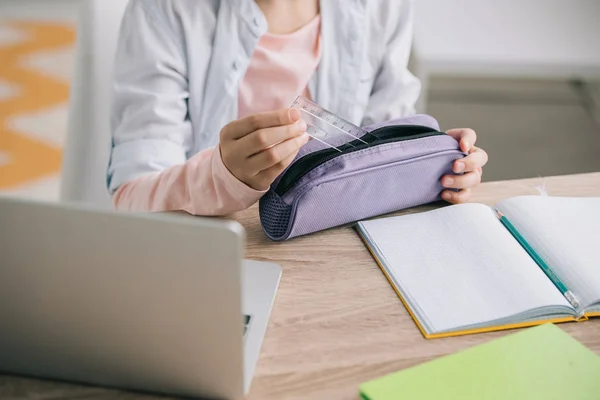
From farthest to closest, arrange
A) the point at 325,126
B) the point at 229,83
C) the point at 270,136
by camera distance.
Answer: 1. the point at 229,83
2. the point at 325,126
3. the point at 270,136

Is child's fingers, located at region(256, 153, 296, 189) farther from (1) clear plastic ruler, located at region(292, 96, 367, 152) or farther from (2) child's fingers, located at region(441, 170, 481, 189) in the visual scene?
(2) child's fingers, located at region(441, 170, 481, 189)

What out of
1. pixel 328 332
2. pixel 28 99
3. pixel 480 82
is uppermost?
pixel 328 332

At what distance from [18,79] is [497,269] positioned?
240 cm

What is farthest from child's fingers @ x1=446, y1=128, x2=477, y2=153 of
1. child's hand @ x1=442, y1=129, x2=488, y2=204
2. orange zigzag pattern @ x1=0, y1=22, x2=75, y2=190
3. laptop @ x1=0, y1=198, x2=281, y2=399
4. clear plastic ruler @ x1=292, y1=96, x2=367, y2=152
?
orange zigzag pattern @ x1=0, y1=22, x2=75, y2=190

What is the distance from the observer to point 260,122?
2.40 feet

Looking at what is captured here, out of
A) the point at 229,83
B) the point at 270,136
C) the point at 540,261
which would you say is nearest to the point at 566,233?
the point at 540,261

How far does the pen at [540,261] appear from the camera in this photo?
730 millimetres

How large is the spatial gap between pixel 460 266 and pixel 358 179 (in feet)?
0.50

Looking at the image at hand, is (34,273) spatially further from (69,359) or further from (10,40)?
(10,40)

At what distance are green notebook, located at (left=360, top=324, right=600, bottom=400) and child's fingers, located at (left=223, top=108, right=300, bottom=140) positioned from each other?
28cm

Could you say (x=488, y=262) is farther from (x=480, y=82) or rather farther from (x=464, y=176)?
(x=480, y=82)

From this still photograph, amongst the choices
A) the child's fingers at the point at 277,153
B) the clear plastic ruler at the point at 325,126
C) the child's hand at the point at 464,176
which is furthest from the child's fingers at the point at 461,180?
the child's fingers at the point at 277,153

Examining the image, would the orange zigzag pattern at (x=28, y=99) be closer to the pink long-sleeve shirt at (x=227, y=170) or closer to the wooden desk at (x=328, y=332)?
the pink long-sleeve shirt at (x=227, y=170)

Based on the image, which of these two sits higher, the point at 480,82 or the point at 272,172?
the point at 272,172
